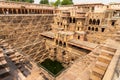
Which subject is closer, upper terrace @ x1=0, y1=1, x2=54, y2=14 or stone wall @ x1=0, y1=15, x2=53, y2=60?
stone wall @ x1=0, y1=15, x2=53, y2=60

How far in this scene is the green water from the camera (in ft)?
61.9

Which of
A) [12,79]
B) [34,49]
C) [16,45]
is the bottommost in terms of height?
[34,49]

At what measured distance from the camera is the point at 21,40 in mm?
20672

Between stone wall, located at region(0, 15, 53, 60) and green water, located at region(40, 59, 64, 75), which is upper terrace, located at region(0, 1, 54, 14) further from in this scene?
green water, located at region(40, 59, 64, 75)

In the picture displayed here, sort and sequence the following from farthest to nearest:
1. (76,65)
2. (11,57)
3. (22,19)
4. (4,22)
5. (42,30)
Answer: (42,30) < (22,19) < (4,22) < (76,65) < (11,57)

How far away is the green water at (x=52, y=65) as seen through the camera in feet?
61.9

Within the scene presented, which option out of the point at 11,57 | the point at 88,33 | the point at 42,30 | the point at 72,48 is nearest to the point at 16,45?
the point at 42,30

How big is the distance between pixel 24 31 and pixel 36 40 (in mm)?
3763

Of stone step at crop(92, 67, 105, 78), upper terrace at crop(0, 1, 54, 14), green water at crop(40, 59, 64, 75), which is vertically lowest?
green water at crop(40, 59, 64, 75)

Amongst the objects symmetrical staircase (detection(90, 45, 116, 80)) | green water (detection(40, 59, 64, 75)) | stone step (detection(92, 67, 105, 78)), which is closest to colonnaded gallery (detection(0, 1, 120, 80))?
green water (detection(40, 59, 64, 75))

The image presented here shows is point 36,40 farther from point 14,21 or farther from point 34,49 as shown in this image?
point 14,21

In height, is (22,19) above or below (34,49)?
above

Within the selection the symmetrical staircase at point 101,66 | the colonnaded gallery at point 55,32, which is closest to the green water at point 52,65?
the colonnaded gallery at point 55,32

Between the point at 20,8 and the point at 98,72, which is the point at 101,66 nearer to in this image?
the point at 98,72
